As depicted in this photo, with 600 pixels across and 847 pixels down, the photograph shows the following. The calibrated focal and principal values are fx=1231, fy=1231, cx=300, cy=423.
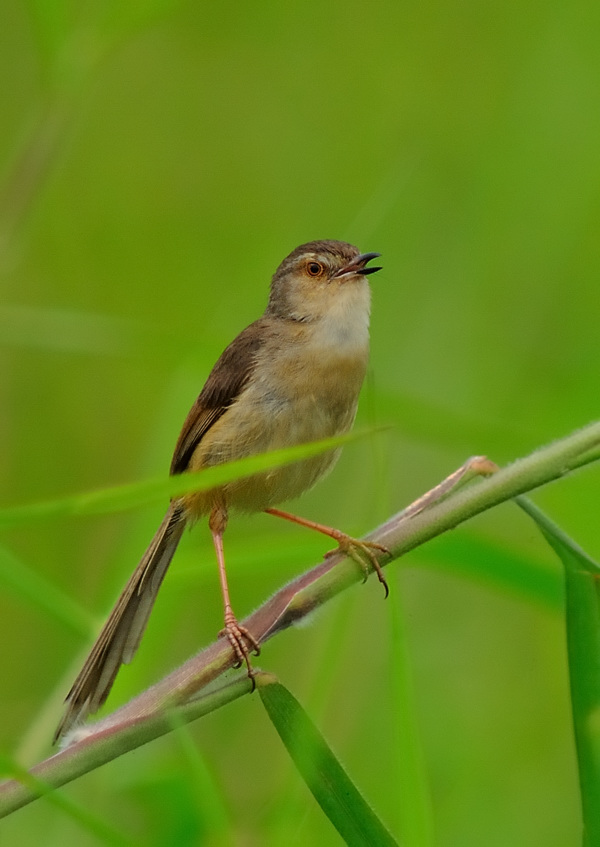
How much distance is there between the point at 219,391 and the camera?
4.14 meters

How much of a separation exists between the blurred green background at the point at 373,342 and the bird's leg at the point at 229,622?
0.41 feet

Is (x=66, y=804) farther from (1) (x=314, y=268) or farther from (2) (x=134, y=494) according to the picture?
(1) (x=314, y=268)

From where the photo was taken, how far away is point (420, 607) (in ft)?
15.2

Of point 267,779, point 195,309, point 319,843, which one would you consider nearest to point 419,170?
point 195,309

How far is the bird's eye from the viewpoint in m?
4.43

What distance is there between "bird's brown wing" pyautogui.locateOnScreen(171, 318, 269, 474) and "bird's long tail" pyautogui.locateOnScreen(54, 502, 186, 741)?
58cm

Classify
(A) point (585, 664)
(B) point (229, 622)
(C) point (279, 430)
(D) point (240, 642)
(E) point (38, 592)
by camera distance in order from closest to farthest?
(A) point (585, 664) < (E) point (38, 592) < (D) point (240, 642) < (B) point (229, 622) < (C) point (279, 430)

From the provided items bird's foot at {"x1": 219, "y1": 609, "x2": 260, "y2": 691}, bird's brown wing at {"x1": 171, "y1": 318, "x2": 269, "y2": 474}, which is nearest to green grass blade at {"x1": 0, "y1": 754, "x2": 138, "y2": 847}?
bird's foot at {"x1": 219, "y1": 609, "x2": 260, "y2": 691}

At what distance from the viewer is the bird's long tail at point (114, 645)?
3102mm

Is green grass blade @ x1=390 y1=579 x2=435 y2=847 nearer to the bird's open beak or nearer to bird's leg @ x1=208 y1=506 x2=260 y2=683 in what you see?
bird's leg @ x1=208 y1=506 x2=260 y2=683

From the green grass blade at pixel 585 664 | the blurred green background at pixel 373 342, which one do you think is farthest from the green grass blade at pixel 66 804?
the green grass blade at pixel 585 664

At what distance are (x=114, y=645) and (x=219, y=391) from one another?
1.15 meters

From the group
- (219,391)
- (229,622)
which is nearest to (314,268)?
(219,391)

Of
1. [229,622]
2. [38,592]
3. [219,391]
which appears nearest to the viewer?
[38,592]
